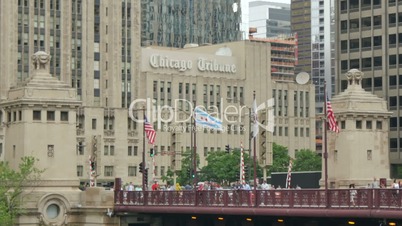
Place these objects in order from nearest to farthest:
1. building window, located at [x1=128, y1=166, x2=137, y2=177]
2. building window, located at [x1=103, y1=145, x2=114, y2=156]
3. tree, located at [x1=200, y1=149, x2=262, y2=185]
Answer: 1. tree, located at [x1=200, y1=149, x2=262, y2=185]
2. building window, located at [x1=103, y1=145, x2=114, y2=156]
3. building window, located at [x1=128, y1=166, x2=137, y2=177]

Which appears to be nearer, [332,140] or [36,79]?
[36,79]

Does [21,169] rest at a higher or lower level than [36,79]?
lower

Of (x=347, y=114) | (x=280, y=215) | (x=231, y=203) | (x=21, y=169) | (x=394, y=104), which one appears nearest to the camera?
(x=280, y=215)

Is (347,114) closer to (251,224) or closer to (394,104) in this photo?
(251,224)

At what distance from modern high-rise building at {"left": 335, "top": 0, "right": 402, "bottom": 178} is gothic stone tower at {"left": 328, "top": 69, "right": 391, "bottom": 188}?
4412cm

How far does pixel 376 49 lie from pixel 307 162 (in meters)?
32.8

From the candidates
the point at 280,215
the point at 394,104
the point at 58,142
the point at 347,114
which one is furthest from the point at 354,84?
the point at 394,104

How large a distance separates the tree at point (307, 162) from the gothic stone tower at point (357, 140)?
72848 millimetres

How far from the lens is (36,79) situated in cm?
9888

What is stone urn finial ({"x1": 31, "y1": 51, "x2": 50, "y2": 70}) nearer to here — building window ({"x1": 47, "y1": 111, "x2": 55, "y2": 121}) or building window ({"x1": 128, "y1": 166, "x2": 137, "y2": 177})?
building window ({"x1": 47, "y1": 111, "x2": 55, "y2": 121})

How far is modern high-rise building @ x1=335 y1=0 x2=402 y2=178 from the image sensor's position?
6294 inches

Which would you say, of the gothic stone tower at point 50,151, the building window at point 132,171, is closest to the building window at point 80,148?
the building window at point 132,171

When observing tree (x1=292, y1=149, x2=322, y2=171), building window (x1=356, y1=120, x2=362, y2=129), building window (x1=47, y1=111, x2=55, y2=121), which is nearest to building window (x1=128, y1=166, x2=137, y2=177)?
tree (x1=292, y1=149, x2=322, y2=171)

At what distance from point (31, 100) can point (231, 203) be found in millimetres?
20791
